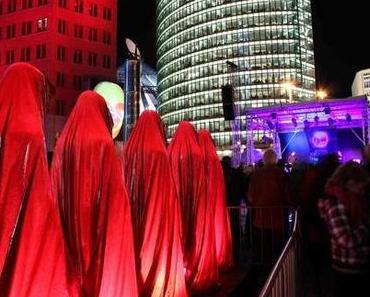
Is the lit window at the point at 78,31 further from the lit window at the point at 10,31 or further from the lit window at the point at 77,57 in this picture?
the lit window at the point at 10,31

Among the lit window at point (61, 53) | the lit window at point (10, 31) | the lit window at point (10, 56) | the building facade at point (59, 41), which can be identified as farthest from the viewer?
the lit window at point (10, 31)

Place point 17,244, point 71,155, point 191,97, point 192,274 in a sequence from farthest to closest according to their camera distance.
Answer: point 191,97, point 192,274, point 71,155, point 17,244

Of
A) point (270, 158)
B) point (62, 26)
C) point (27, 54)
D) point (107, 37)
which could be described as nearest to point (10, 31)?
point (27, 54)

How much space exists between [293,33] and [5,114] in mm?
80015

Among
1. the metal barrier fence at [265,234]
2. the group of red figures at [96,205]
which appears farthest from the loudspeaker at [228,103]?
the group of red figures at [96,205]

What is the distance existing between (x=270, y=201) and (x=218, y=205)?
110cm

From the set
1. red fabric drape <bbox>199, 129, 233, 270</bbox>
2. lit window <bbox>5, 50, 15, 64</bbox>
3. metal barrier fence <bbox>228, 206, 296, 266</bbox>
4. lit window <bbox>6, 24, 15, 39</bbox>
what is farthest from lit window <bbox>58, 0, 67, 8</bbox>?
red fabric drape <bbox>199, 129, 233, 270</bbox>

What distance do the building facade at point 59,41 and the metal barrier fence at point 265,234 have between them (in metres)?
44.0

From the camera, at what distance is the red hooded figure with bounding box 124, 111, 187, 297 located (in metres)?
4.70

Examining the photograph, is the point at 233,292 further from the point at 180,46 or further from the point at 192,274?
the point at 180,46

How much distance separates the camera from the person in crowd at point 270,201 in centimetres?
733

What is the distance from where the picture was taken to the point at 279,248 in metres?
7.69

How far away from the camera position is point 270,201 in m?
7.54

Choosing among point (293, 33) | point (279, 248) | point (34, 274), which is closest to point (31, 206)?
point (34, 274)
